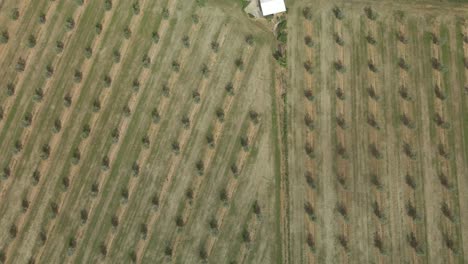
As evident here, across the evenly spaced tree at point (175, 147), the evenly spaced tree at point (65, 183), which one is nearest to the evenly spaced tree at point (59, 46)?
the evenly spaced tree at point (65, 183)

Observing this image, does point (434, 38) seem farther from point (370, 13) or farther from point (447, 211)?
point (447, 211)

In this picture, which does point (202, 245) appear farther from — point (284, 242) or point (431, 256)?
point (431, 256)

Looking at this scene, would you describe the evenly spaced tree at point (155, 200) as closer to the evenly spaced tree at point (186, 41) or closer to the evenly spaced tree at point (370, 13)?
the evenly spaced tree at point (186, 41)

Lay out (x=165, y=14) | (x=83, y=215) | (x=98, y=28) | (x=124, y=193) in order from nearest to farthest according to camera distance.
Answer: (x=83, y=215) < (x=124, y=193) < (x=98, y=28) < (x=165, y=14)

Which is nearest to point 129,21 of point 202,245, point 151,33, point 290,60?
point 151,33

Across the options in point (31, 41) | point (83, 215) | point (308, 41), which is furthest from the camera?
point (308, 41)

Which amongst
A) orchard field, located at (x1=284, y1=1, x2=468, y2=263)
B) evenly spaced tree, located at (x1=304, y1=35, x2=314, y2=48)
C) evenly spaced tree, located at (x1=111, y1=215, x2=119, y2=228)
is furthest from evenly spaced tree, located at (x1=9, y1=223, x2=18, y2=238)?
evenly spaced tree, located at (x1=304, y1=35, x2=314, y2=48)

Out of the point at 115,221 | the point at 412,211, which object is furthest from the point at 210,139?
the point at 412,211
